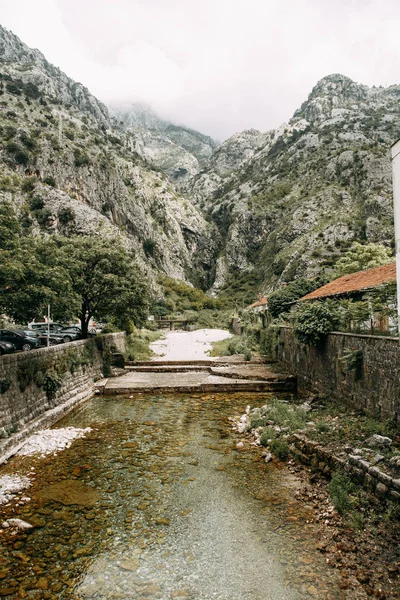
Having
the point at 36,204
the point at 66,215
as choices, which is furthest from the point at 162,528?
the point at 36,204

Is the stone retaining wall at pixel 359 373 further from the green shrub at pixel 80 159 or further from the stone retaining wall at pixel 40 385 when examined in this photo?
the green shrub at pixel 80 159

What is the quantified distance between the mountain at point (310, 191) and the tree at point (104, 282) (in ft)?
144

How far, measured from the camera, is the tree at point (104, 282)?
71.9 ft

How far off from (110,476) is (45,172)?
66135mm

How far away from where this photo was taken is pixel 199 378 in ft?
72.9

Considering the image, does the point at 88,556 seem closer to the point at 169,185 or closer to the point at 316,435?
the point at 316,435

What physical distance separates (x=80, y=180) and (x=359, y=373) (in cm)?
6924

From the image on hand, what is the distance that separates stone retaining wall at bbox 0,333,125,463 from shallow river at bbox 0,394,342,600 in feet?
6.32

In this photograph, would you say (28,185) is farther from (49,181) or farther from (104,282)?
(104,282)

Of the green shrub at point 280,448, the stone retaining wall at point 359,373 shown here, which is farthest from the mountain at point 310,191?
the green shrub at point 280,448

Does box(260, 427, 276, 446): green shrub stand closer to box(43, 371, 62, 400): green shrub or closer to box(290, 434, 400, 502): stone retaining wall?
box(290, 434, 400, 502): stone retaining wall

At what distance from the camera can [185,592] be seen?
5.08 m

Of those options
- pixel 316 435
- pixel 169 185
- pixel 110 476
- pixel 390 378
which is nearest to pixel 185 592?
pixel 110 476

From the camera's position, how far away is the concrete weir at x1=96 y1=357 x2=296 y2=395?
19453mm
